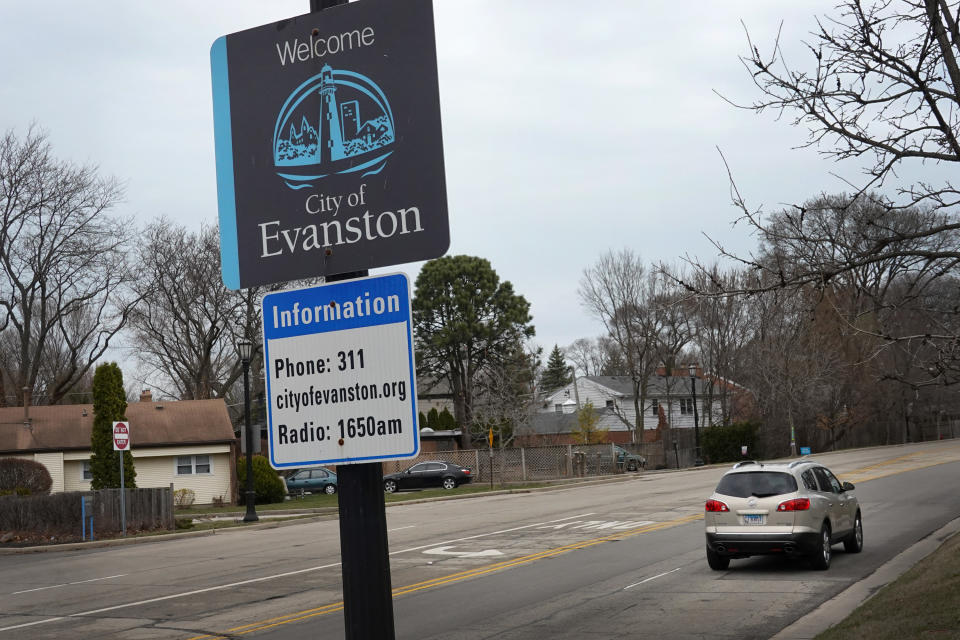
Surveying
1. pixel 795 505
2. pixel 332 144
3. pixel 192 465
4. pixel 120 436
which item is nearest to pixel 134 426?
pixel 192 465

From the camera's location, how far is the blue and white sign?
129 inches

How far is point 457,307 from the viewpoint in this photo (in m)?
60.2

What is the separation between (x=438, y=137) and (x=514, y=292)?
5829cm

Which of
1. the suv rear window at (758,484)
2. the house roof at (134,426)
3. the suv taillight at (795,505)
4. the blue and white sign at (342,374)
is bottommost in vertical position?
the suv taillight at (795,505)

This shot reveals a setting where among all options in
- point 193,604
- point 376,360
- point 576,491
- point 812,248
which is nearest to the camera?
point 376,360

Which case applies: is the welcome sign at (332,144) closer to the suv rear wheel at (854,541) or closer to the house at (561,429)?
the suv rear wheel at (854,541)

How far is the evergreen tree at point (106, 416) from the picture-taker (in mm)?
32219

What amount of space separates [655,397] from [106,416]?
4999 centimetres

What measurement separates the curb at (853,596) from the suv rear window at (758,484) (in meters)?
1.76

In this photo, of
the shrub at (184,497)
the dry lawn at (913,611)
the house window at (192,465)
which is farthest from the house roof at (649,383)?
the dry lawn at (913,611)

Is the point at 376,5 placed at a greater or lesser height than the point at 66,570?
greater

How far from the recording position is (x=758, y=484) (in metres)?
15.0

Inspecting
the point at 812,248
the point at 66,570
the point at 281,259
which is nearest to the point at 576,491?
the point at 66,570

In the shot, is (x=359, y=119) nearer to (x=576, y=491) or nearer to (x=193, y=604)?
(x=193, y=604)
